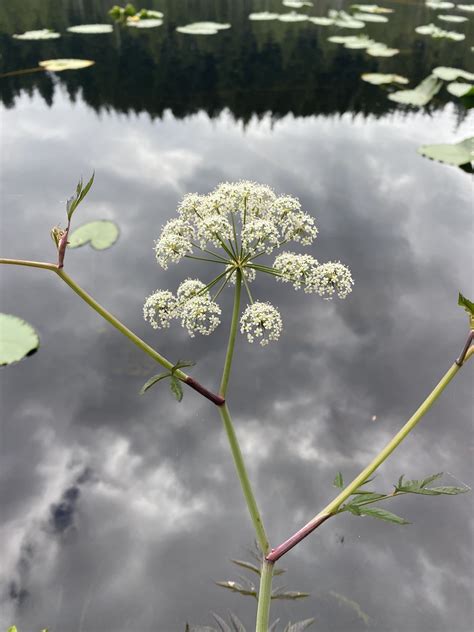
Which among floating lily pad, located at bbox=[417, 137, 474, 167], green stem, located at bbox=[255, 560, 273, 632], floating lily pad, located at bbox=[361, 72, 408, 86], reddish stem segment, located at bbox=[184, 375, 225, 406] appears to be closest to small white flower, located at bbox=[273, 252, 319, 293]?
reddish stem segment, located at bbox=[184, 375, 225, 406]

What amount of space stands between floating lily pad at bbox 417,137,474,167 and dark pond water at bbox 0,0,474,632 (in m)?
0.18

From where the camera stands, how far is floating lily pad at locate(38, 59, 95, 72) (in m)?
10.2

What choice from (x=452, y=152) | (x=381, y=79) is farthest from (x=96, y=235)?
(x=381, y=79)

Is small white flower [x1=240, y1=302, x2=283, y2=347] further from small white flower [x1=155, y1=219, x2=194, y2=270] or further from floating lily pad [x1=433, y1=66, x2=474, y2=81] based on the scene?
floating lily pad [x1=433, y1=66, x2=474, y2=81]

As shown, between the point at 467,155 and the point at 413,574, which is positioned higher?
the point at 467,155

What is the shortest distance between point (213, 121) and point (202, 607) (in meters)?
8.05

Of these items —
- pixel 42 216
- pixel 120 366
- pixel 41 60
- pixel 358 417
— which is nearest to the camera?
pixel 358 417

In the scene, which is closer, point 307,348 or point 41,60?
point 307,348

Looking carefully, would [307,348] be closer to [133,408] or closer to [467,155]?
[133,408]

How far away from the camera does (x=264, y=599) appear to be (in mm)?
1698

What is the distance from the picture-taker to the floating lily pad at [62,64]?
10.2 metres

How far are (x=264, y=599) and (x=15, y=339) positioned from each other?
10.5 ft

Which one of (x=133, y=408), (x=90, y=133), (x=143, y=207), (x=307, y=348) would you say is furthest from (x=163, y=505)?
(x=90, y=133)

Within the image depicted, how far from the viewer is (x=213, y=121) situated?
8734 mm
